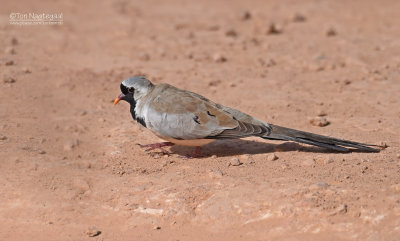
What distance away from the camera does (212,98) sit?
738cm

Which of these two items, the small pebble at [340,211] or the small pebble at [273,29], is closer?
the small pebble at [340,211]

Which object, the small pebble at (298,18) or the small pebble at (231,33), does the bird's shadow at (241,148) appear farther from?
the small pebble at (298,18)

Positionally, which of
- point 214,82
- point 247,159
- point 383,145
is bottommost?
point 247,159

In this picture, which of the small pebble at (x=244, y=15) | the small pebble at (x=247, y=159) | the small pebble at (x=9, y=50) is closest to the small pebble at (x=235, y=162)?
the small pebble at (x=247, y=159)

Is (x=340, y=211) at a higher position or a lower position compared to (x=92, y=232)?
higher

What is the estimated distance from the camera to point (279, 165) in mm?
5285

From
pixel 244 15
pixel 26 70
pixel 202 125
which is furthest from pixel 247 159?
pixel 244 15

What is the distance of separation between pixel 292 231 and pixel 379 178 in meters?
1.00

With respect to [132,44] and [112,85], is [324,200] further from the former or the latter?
[132,44]

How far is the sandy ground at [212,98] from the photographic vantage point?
4621 millimetres

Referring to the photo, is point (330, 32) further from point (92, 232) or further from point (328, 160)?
point (92, 232)

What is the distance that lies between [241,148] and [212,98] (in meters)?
1.58

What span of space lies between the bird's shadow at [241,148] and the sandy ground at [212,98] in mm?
32

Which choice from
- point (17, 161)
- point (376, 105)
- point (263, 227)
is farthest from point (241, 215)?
point (376, 105)
